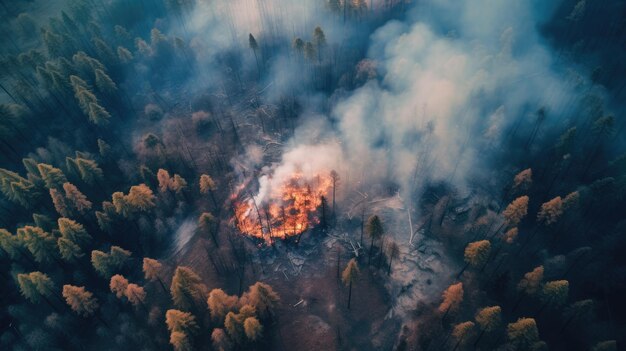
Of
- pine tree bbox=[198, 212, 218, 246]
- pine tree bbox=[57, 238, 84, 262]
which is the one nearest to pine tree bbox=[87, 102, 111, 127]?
pine tree bbox=[57, 238, 84, 262]

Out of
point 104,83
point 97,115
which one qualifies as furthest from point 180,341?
point 104,83

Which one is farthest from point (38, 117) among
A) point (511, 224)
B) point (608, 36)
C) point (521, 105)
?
point (608, 36)

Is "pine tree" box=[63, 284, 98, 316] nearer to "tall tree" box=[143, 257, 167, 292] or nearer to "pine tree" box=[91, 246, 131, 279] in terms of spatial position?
"pine tree" box=[91, 246, 131, 279]

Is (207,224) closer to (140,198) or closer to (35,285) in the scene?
(140,198)

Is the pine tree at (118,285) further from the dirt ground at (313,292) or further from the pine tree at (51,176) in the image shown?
the pine tree at (51,176)

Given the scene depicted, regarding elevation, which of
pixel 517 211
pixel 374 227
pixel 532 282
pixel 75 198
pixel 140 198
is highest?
pixel 75 198

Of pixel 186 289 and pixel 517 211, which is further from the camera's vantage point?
pixel 517 211

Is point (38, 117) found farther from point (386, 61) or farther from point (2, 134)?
point (386, 61)
